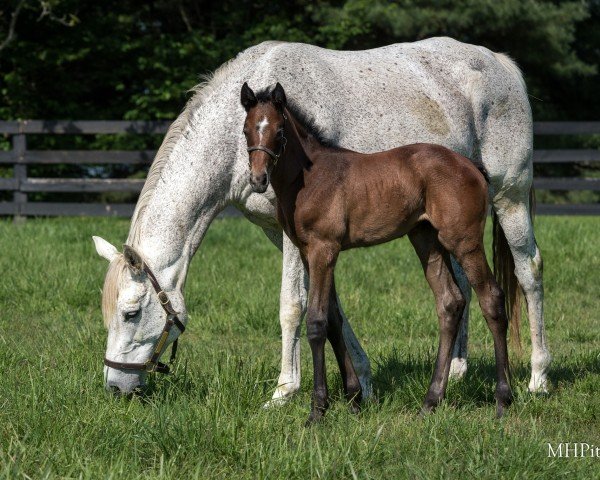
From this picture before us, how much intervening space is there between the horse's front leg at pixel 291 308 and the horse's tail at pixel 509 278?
1.48 metres

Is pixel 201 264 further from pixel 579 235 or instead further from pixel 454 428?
pixel 454 428

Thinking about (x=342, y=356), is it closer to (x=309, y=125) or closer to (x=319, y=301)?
(x=319, y=301)

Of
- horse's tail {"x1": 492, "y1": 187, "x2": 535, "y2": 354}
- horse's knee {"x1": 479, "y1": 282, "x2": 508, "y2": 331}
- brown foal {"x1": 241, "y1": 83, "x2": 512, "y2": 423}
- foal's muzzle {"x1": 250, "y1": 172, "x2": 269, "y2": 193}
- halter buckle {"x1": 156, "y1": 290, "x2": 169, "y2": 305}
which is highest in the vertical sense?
foal's muzzle {"x1": 250, "y1": 172, "x2": 269, "y2": 193}

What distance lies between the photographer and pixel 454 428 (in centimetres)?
386

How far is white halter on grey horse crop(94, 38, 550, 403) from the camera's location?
462 cm

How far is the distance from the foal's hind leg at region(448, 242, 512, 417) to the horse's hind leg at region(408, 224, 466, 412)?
0.66ft

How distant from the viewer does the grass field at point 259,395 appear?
3.44 meters

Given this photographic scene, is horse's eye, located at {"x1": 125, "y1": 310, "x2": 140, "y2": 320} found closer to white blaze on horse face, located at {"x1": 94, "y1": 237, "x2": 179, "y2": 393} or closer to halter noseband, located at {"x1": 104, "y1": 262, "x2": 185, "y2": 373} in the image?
white blaze on horse face, located at {"x1": 94, "y1": 237, "x2": 179, "y2": 393}

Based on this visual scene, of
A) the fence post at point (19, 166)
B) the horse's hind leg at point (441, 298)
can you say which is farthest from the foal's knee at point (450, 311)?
the fence post at point (19, 166)

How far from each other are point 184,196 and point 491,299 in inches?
65.0

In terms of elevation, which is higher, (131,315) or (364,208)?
(364,208)

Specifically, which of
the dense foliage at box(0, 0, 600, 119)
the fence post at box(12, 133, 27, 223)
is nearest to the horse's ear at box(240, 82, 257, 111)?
the fence post at box(12, 133, 27, 223)

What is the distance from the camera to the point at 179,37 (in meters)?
18.1

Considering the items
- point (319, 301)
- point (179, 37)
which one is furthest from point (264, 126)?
point (179, 37)
